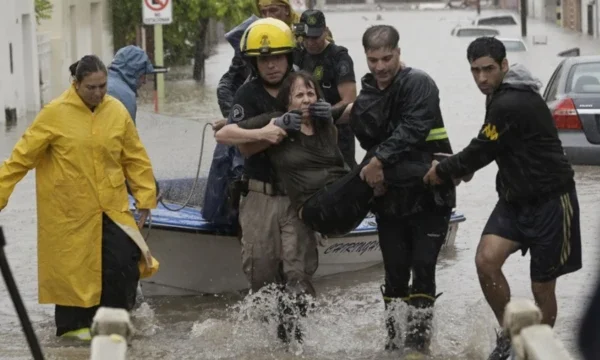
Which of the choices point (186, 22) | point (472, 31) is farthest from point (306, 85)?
point (472, 31)

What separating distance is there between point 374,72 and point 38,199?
2.10 metres

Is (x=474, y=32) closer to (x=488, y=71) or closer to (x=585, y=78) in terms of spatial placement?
(x=585, y=78)

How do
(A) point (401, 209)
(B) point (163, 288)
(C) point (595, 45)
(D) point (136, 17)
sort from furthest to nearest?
(C) point (595, 45)
(D) point (136, 17)
(B) point (163, 288)
(A) point (401, 209)

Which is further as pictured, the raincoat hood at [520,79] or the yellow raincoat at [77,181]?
the yellow raincoat at [77,181]

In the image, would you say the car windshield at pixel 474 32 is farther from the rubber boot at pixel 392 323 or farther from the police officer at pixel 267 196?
the rubber boot at pixel 392 323

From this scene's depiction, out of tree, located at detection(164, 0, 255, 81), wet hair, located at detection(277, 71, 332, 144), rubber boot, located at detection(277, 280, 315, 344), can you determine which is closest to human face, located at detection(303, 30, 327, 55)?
wet hair, located at detection(277, 71, 332, 144)

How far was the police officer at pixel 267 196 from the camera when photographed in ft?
25.8

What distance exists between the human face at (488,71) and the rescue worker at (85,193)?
216cm

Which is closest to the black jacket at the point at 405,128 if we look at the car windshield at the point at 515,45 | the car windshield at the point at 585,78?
the car windshield at the point at 585,78

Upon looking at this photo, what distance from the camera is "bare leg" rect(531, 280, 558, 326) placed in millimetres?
7109

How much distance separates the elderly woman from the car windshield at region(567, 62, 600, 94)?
8.10 metres

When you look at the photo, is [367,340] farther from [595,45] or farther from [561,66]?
[595,45]

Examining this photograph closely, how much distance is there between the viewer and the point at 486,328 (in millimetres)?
8336

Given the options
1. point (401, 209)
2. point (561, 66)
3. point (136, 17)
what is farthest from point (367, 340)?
point (136, 17)
